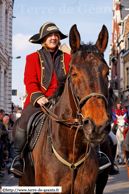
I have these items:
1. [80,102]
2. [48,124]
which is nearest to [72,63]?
[80,102]

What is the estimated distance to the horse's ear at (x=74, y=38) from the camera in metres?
3.79

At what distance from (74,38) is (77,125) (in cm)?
97

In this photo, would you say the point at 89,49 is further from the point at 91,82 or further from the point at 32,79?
the point at 32,79

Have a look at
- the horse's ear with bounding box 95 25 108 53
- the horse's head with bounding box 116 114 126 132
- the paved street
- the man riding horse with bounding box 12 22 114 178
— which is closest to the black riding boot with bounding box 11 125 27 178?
the man riding horse with bounding box 12 22 114 178

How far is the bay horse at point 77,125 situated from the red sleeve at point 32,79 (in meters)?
0.53

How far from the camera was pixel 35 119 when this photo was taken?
4.83 m

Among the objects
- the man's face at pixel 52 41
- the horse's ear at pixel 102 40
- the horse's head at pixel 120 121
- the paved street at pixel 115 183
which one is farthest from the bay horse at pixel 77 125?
the horse's head at pixel 120 121

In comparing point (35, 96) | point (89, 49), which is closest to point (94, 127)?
point (89, 49)

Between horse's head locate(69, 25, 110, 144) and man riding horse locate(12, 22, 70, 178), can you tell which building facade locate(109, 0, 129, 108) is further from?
horse's head locate(69, 25, 110, 144)

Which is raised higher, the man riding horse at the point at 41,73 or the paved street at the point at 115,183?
the man riding horse at the point at 41,73

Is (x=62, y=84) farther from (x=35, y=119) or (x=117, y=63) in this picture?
(x=117, y=63)

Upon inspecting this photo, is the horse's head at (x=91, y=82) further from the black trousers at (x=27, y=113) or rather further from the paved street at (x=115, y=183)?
the paved street at (x=115, y=183)

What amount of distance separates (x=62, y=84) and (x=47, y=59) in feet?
3.20

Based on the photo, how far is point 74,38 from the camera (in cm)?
383
